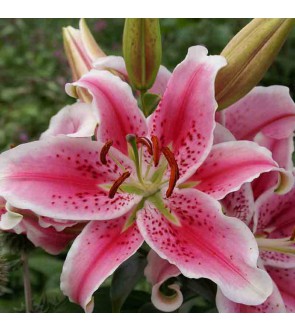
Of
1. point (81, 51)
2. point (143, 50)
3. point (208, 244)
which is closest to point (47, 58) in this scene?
point (81, 51)

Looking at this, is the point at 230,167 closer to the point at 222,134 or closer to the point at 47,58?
the point at 222,134

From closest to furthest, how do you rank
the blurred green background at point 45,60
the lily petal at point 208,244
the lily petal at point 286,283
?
the lily petal at point 208,244 < the lily petal at point 286,283 < the blurred green background at point 45,60

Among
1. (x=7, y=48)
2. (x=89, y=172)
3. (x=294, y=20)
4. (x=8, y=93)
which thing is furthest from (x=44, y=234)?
(x=7, y=48)

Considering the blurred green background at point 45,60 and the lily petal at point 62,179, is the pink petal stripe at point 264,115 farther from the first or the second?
the blurred green background at point 45,60

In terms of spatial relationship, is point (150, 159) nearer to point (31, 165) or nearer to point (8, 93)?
point (31, 165)

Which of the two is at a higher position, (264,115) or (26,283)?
(264,115)

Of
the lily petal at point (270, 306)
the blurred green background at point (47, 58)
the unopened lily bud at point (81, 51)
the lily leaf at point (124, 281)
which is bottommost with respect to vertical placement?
the blurred green background at point (47, 58)

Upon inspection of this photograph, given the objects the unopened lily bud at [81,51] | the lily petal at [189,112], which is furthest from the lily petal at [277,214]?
the unopened lily bud at [81,51]
